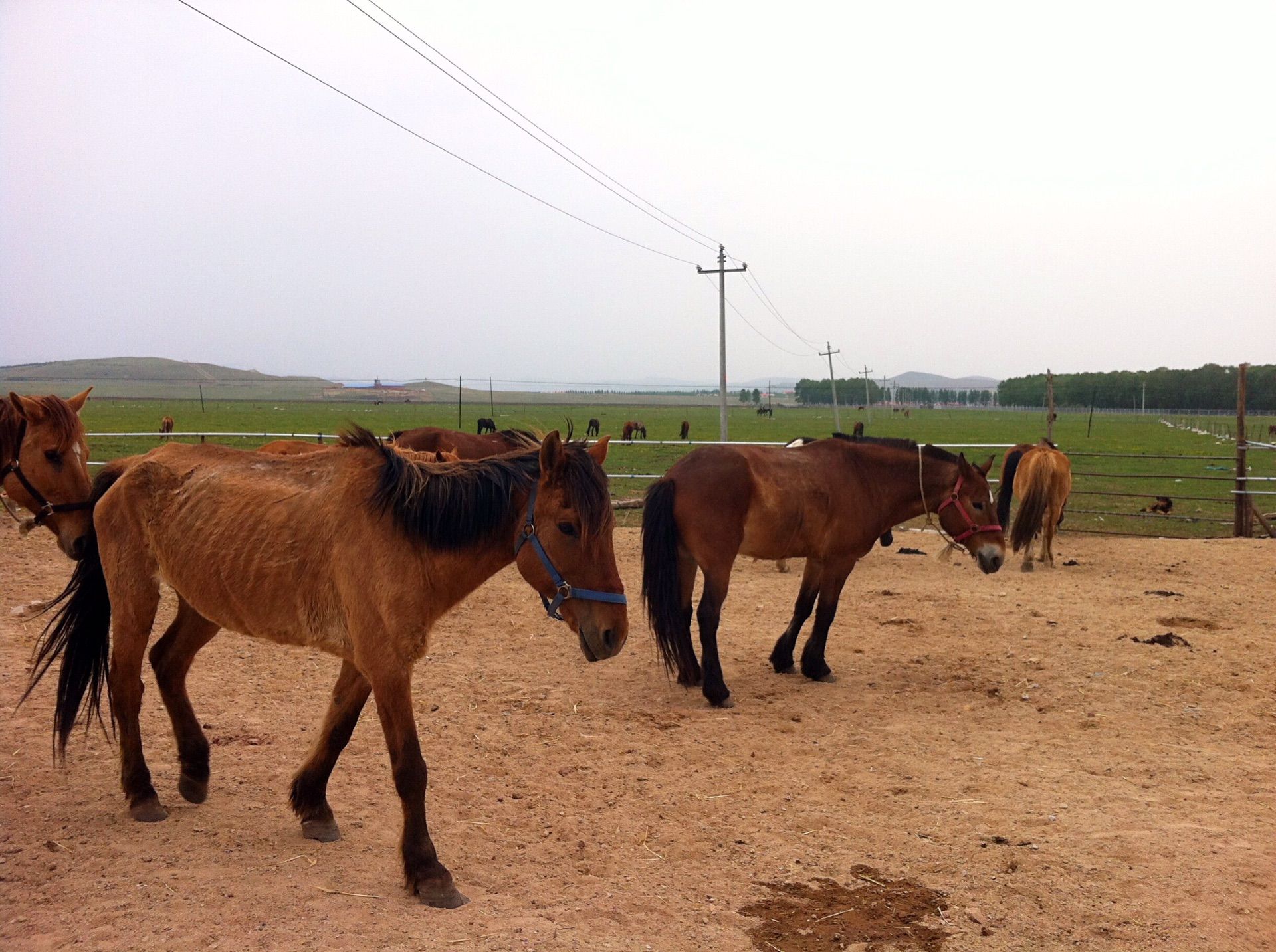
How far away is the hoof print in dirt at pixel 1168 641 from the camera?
6.89 metres

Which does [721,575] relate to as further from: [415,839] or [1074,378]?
[1074,378]

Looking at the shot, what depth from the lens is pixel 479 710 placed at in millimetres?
5344

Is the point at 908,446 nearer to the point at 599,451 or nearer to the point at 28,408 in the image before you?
the point at 599,451

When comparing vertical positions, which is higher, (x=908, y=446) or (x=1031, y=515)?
(x=908, y=446)

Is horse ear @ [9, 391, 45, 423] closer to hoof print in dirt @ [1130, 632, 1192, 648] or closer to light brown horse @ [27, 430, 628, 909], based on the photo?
light brown horse @ [27, 430, 628, 909]

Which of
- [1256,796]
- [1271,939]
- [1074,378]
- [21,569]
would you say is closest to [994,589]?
[1256,796]

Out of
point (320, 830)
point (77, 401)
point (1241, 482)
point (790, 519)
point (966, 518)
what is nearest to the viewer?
point (320, 830)

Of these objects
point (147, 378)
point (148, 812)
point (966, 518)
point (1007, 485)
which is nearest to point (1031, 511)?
point (1007, 485)

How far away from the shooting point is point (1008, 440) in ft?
115

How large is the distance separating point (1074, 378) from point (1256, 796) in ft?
281

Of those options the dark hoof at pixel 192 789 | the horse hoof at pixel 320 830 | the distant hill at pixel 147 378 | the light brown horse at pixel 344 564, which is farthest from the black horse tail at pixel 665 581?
the distant hill at pixel 147 378

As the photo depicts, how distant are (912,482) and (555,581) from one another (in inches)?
171

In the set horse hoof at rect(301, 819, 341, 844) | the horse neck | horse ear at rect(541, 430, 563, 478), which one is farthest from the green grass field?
the horse neck

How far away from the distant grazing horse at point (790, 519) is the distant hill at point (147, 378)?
6707cm
